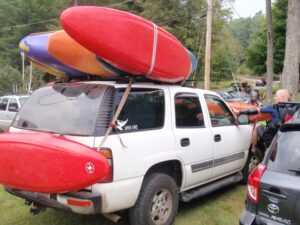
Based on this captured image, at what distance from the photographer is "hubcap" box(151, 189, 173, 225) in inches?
167

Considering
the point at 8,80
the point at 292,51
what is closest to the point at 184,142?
the point at 292,51

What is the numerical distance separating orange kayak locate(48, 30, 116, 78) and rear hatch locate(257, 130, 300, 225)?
2.11m

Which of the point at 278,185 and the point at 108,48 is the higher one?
the point at 108,48

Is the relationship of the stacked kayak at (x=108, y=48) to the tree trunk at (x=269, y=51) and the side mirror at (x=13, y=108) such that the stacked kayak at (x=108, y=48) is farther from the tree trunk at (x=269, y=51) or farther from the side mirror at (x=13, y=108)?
the tree trunk at (x=269, y=51)

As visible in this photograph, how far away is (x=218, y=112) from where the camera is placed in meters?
5.70

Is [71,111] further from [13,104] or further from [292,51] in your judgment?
[13,104]

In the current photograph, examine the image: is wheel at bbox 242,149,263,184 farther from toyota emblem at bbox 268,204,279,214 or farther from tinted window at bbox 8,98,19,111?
tinted window at bbox 8,98,19,111

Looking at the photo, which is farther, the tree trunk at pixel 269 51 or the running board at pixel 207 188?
the tree trunk at pixel 269 51

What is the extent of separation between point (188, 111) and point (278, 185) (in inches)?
88.2

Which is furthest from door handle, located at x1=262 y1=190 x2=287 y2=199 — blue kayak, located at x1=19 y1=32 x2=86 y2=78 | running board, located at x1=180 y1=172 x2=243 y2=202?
blue kayak, located at x1=19 y1=32 x2=86 y2=78

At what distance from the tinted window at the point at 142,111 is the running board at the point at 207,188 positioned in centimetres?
110

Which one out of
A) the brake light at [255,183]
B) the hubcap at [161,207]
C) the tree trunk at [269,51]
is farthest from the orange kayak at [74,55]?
the tree trunk at [269,51]

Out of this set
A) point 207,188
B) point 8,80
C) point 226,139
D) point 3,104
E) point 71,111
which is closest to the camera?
point 71,111

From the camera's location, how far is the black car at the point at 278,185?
9.15 ft
